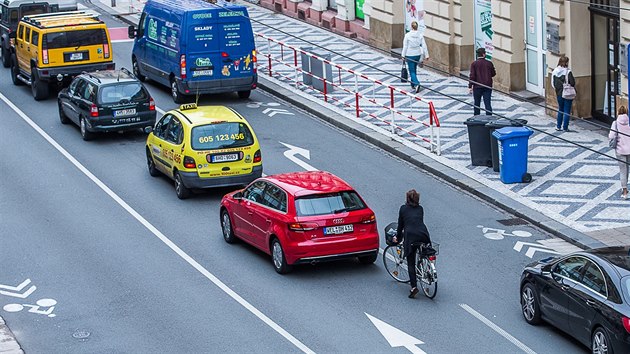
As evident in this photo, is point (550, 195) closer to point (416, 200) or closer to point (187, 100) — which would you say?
point (416, 200)

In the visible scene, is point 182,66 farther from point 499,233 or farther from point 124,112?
point 499,233

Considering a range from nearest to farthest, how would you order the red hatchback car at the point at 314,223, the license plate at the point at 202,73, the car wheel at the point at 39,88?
1. the red hatchback car at the point at 314,223
2. the license plate at the point at 202,73
3. the car wheel at the point at 39,88

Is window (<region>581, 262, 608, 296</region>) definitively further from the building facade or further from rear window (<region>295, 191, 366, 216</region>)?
the building facade

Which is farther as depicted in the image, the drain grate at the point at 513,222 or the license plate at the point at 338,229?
the drain grate at the point at 513,222

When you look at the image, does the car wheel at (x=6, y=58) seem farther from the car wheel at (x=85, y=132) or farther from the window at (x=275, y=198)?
the window at (x=275, y=198)

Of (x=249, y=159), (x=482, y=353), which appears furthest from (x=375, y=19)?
(x=482, y=353)

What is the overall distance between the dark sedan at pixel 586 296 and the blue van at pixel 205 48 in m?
16.2

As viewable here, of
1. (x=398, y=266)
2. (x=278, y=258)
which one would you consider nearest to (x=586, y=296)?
(x=398, y=266)

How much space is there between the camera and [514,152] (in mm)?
26156

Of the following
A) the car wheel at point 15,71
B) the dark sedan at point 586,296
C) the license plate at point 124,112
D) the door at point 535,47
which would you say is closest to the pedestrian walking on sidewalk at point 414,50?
the door at point 535,47

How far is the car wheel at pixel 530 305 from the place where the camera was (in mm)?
18891

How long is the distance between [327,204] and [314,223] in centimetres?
45

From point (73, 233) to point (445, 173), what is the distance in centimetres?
Answer: 771

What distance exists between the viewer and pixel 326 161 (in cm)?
2884
